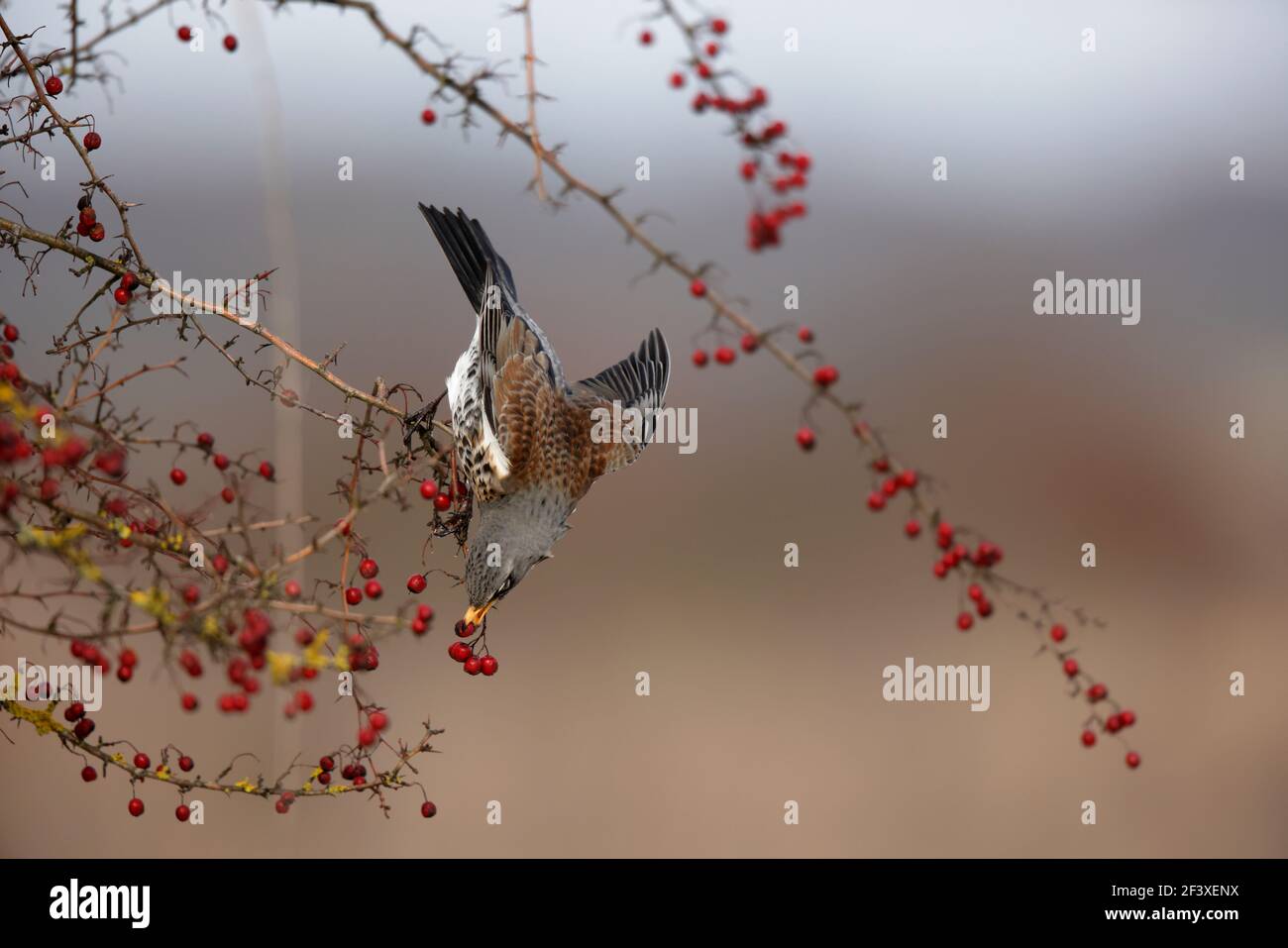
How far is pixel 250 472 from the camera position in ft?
5.04

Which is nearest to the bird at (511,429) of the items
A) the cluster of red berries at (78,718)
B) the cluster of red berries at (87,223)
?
the cluster of red berries at (78,718)

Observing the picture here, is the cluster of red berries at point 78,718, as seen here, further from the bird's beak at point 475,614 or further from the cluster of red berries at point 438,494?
the bird's beak at point 475,614

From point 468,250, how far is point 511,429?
0.59 metres

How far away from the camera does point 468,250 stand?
2.90 meters

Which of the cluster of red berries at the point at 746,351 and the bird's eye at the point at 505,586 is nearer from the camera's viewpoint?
the cluster of red berries at the point at 746,351

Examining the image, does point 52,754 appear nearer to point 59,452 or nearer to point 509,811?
point 509,811

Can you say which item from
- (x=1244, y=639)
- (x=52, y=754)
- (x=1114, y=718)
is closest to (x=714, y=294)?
(x=1114, y=718)

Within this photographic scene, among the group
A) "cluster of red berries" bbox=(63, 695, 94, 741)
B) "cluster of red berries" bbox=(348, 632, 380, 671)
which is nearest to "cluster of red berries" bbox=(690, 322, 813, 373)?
"cluster of red berries" bbox=(348, 632, 380, 671)

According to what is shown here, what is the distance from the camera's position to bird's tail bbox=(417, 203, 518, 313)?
285 centimetres

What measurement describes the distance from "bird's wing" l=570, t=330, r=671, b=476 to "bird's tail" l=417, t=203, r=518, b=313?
0.35 m

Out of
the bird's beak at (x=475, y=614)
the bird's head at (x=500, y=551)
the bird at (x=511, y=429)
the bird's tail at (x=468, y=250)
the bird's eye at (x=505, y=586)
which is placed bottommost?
the bird's beak at (x=475, y=614)

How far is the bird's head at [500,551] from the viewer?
2.23 meters

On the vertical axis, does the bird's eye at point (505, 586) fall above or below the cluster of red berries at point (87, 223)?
below

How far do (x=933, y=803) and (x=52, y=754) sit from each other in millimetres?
3974
